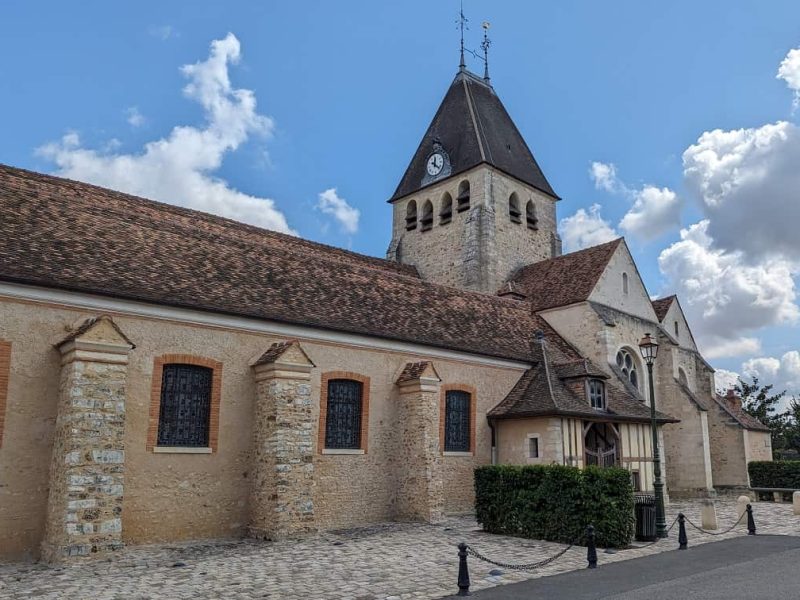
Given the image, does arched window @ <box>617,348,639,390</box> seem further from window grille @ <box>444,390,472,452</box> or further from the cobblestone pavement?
the cobblestone pavement

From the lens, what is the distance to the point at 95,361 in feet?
40.4

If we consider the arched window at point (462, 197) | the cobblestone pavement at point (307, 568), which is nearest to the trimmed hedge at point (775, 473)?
the cobblestone pavement at point (307, 568)

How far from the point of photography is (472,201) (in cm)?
3072

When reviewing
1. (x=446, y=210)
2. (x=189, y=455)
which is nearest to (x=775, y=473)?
(x=446, y=210)

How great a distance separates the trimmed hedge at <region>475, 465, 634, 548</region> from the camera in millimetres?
13531

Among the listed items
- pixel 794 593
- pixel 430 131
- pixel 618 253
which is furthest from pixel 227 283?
pixel 430 131

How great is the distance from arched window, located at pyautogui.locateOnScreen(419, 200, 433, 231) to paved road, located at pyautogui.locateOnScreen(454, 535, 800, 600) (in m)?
21.9

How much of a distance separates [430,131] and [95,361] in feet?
84.6

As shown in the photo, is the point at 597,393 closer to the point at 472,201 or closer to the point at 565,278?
the point at 565,278

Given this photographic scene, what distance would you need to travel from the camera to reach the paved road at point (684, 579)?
9.16m

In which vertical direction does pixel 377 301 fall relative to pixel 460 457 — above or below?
above

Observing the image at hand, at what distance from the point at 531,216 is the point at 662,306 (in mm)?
7682

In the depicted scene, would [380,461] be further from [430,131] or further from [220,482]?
[430,131]

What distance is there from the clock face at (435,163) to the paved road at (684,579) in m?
23.0
